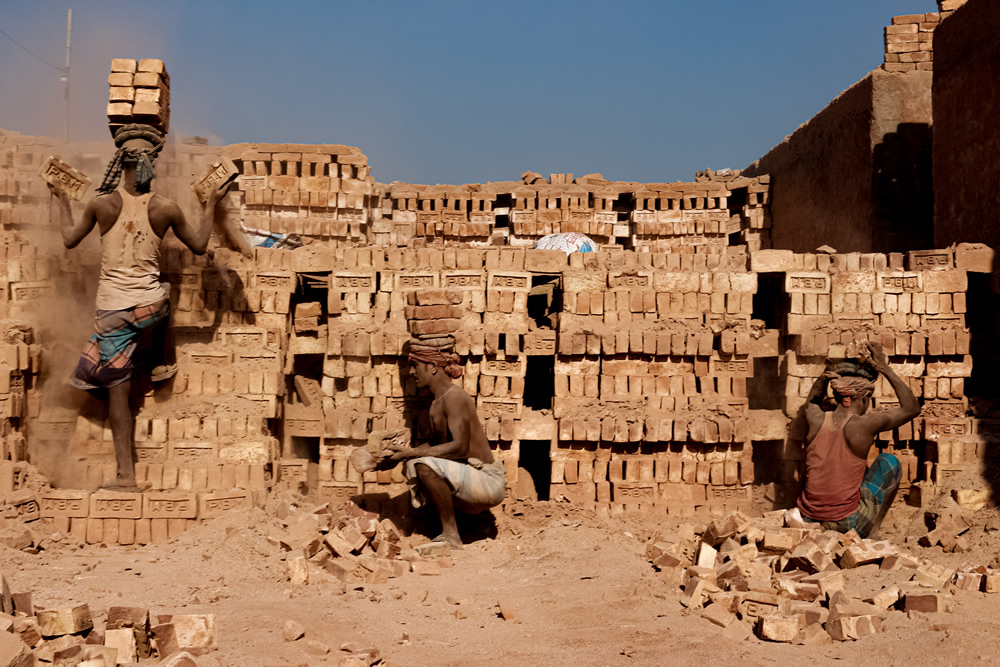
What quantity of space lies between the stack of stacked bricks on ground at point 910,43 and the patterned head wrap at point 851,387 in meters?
5.35

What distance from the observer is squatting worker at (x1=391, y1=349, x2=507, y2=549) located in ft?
23.6

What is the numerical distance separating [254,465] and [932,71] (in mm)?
8644

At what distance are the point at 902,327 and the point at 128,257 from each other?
21.1ft

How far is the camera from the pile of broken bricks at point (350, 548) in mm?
6539

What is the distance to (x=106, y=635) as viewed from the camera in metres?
4.88

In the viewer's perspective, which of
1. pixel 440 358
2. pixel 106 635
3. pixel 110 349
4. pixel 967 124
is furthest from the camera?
pixel 967 124

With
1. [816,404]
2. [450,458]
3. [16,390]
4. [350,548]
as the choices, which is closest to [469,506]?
[450,458]

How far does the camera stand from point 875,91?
36.4 ft

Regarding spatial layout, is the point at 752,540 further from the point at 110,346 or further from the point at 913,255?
the point at 110,346

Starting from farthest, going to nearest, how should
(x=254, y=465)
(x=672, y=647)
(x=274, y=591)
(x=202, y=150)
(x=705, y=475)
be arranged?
(x=202, y=150), (x=705, y=475), (x=254, y=465), (x=274, y=591), (x=672, y=647)

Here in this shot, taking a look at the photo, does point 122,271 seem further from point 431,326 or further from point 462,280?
point 462,280

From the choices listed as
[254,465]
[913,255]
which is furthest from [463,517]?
[913,255]

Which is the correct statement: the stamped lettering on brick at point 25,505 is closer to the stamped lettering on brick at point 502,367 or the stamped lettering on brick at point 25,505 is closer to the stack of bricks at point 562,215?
the stamped lettering on brick at point 502,367

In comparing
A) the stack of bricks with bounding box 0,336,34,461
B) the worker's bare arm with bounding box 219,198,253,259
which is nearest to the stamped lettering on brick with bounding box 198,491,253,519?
the stack of bricks with bounding box 0,336,34,461
